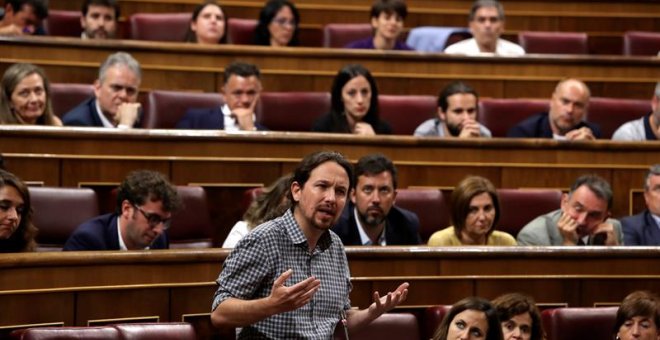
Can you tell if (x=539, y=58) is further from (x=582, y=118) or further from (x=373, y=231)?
(x=373, y=231)

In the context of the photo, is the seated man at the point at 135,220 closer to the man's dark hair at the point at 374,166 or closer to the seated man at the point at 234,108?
the man's dark hair at the point at 374,166

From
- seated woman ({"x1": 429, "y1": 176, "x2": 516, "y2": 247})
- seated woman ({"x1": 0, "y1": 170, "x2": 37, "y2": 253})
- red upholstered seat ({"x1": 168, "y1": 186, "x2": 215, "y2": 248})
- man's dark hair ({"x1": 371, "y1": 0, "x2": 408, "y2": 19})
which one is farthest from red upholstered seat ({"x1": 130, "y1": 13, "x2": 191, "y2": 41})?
seated woman ({"x1": 0, "y1": 170, "x2": 37, "y2": 253})

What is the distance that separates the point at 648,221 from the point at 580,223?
0.38 feet

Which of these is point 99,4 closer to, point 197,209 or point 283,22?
point 283,22

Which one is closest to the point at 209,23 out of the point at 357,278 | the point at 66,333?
the point at 357,278

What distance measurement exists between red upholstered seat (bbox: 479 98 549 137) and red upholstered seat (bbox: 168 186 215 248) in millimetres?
576

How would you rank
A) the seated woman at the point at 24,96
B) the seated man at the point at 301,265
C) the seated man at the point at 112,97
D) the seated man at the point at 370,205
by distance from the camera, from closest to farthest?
the seated man at the point at 301,265
the seated man at the point at 370,205
the seated woman at the point at 24,96
the seated man at the point at 112,97

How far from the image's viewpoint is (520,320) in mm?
1236

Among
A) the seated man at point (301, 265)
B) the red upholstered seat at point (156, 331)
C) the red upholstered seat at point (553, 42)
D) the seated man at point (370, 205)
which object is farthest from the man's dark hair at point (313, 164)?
the red upholstered seat at point (553, 42)

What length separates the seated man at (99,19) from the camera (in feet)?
6.40

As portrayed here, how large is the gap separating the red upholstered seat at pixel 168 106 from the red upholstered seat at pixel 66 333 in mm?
715

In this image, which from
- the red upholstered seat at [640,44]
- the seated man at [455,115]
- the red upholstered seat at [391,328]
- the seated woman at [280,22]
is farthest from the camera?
the red upholstered seat at [640,44]

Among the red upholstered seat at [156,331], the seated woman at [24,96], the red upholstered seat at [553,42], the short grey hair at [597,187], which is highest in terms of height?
the red upholstered seat at [553,42]

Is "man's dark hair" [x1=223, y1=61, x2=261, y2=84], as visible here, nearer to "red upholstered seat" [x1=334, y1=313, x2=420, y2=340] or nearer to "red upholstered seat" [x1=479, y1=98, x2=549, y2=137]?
"red upholstered seat" [x1=479, y1=98, x2=549, y2=137]
